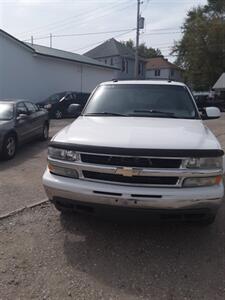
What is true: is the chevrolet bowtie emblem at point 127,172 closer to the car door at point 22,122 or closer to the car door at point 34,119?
the car door at point 22,122

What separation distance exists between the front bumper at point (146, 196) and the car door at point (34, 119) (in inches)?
271

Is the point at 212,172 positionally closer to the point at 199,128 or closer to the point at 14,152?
the point at 199,128

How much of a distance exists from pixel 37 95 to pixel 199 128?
70.1ft

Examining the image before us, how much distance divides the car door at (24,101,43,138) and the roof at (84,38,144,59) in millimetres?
41772

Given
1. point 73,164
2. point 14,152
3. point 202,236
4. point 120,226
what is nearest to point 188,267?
point 202,236

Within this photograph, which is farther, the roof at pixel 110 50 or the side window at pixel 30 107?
the roof at pixel 110 50

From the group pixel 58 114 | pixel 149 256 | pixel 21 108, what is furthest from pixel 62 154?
pixel 58 114

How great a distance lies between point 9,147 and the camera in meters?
8.88

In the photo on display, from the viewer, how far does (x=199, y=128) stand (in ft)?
15.5

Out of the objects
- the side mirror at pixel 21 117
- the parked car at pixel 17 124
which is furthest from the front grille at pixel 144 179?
the side mirror at pixel 21 117

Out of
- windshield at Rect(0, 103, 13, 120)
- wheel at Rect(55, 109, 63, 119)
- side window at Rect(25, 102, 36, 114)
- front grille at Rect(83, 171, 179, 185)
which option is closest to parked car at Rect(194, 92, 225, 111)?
wheel at Rect(55, 109, 63, 119)

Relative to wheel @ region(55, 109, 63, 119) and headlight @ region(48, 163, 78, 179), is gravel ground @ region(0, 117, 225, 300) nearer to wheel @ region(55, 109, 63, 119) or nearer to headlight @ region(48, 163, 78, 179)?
headlight @ region(48, 163, 78, 179)

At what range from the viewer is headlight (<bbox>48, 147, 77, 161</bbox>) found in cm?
407

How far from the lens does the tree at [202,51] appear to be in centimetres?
5119
